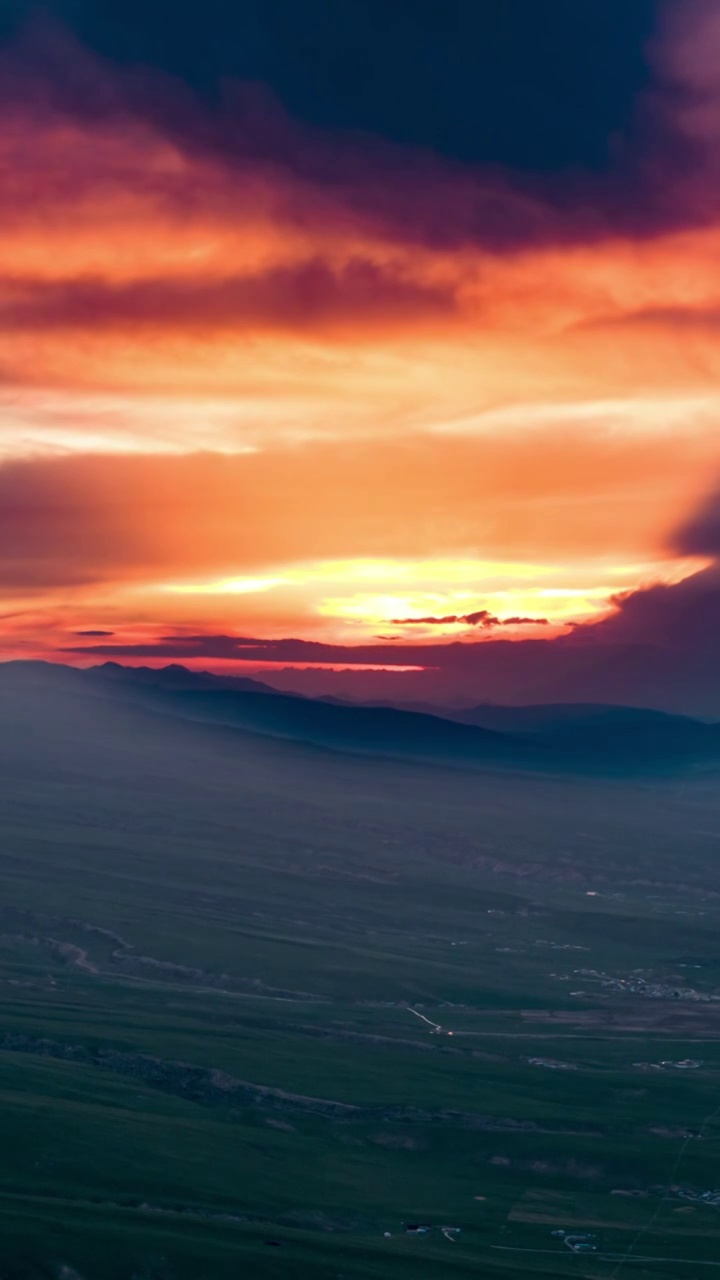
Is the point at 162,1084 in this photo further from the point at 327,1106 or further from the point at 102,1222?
the point at 102,1222

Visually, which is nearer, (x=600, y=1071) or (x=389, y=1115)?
(x=389, y=1115)

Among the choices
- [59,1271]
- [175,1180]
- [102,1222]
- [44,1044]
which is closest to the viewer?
[59,1271]

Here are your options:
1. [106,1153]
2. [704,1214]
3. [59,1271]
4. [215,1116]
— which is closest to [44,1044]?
[215,1116]

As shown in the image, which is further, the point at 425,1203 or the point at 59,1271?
the point at 425,1203

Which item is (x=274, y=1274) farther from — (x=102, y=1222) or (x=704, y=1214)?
(x=704, y=1214)

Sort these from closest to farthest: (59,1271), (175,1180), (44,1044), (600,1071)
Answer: (59,1271) < (175,1180) < (44,1044) < (600,1071)

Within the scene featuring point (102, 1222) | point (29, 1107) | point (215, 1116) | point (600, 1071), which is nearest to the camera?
point (102, 1222)

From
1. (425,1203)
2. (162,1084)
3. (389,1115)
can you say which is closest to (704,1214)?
(425,1203)

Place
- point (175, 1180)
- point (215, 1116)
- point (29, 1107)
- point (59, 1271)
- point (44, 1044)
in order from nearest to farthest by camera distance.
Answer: point (59, 1271), point (175, 1180), point (29, 1107), point (215, 1116), point (44, 1044)

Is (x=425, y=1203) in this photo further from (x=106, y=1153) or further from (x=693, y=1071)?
(x=693, y=1071)
